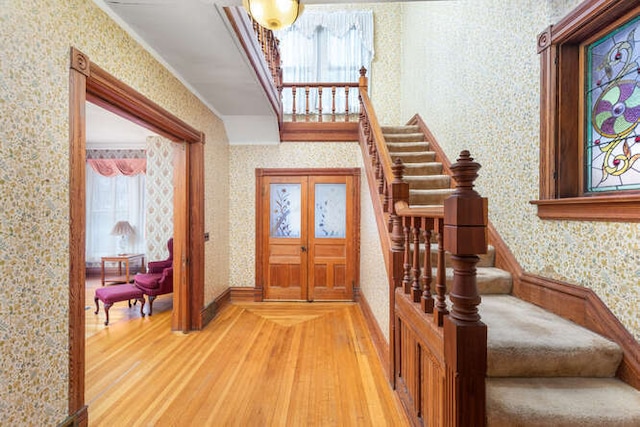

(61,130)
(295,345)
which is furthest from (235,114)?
(295,345)

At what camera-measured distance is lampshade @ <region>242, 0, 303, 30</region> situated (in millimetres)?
1382

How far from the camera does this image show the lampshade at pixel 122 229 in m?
5.52

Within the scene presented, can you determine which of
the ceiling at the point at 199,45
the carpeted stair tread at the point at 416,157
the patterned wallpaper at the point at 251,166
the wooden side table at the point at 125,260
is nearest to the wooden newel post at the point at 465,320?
the ceiling at the point at 199,45

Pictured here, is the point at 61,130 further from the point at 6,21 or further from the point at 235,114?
the point at 235,114

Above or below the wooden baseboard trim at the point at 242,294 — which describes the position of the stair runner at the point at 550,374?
above

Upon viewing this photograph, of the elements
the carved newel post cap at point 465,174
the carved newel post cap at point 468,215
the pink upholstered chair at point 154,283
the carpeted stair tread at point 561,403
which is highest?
the carved newel post cap at point 465,174

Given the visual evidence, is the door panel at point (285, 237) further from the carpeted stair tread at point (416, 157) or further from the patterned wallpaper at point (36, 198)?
the patterned wallpaper at point (36, 198)

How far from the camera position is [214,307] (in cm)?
376

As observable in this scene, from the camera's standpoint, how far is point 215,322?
3.57 m

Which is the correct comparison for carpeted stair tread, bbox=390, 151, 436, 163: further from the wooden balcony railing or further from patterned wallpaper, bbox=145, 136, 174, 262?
patterned wallpaper, bbox=145, 136, 174, 262

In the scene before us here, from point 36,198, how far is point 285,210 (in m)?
3.19

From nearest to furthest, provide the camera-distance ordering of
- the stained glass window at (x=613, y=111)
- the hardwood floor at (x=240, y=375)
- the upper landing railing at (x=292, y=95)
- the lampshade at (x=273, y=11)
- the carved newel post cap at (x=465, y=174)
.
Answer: the carved newel post cap at (x=465, y=174) → the lampshade at (x=273, y=11) → the stained glass window at (x=613, y=111) → the hardwood floor at (x=240, y=375) → the upper landing railing at (x=292, y=95)

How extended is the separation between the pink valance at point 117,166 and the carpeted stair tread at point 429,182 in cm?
540

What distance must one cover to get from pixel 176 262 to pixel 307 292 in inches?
77.0
